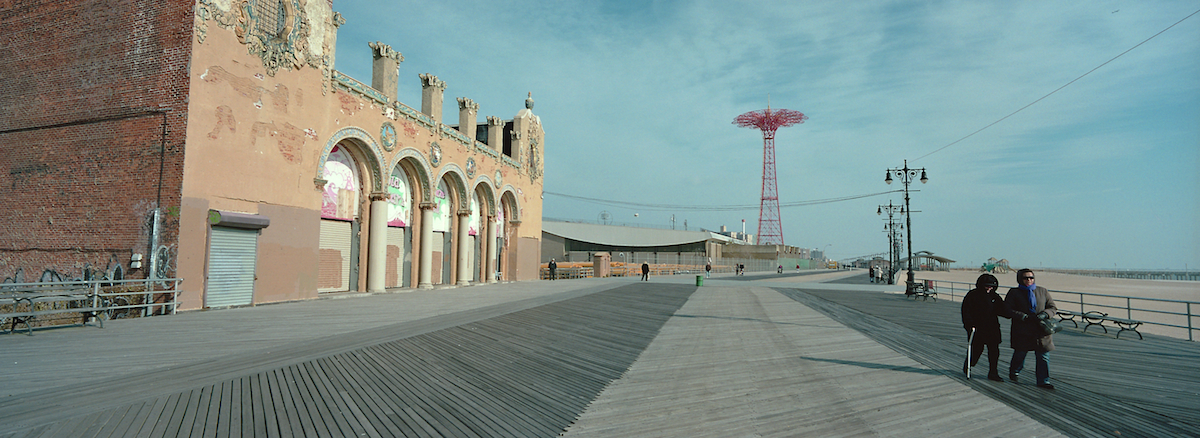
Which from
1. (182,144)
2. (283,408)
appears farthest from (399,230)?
(283,408)

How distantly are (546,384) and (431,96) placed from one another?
19664mm

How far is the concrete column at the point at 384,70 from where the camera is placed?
21016mm

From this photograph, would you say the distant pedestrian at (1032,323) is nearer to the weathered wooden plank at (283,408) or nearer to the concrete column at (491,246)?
the weathered wooden plank at (283,408)

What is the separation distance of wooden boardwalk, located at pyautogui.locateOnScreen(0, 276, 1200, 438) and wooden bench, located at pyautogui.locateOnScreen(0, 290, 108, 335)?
1.32 feet

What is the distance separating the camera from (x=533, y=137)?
120 ft

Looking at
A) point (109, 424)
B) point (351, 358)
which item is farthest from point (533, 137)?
point (109, 424)

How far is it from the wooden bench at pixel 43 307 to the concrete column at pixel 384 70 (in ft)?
37.7

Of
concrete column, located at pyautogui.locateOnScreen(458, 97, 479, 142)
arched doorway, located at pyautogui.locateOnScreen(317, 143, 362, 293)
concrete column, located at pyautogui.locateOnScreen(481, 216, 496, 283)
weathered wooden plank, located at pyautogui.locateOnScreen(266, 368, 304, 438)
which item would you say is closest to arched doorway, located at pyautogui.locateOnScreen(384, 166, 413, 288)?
arched doorway, located at pyautogui.locateOnScreen(317, 143, 362, 293)

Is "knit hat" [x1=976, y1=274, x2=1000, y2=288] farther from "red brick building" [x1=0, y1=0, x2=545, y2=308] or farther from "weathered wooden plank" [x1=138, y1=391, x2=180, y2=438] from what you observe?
"red brick building" [x1=0, y1=0, x2=545, y2=308]

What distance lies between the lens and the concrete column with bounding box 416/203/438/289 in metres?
24.3

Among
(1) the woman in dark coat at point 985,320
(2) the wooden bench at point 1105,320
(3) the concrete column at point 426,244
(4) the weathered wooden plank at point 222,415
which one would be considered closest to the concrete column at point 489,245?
(3) the concrete column at point 426,244

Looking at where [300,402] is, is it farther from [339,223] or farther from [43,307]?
[339,223]

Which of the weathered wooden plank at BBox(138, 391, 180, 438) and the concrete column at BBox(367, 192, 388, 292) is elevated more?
the concrete column at BBox(367, 192, 388, 292)

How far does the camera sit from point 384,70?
21109mm
